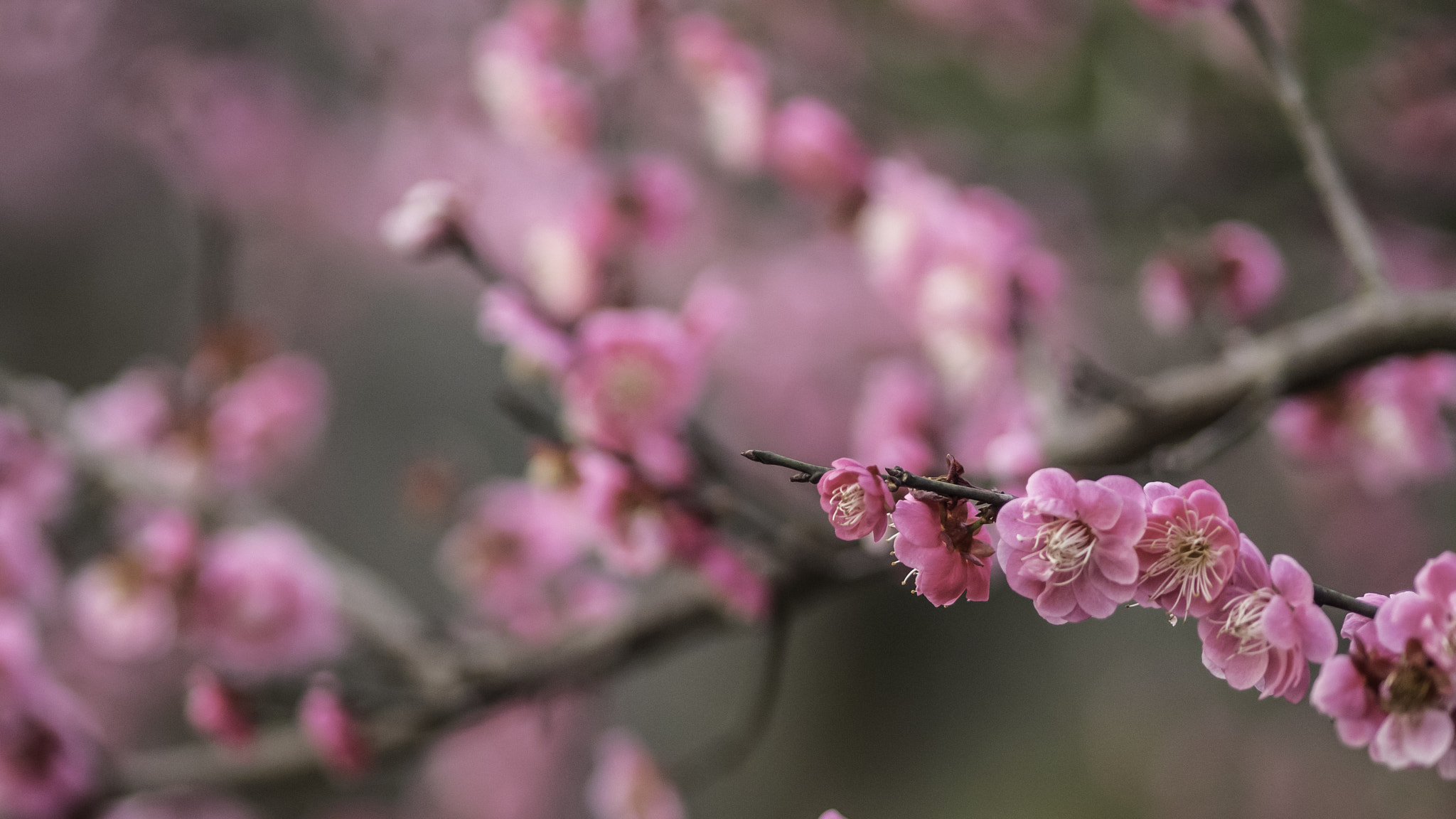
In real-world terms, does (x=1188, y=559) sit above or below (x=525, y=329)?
below

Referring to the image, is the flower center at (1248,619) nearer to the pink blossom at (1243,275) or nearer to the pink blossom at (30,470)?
the pink blossom at (1243,275)

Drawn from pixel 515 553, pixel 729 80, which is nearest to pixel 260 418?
pixel 515 553

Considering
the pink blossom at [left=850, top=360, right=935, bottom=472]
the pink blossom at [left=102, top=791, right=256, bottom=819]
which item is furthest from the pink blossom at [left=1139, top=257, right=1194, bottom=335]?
the pink blossom at [left=102, top=791, right=256, bottom=819]

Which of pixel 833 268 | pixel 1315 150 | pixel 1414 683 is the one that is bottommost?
pixel 1414 683

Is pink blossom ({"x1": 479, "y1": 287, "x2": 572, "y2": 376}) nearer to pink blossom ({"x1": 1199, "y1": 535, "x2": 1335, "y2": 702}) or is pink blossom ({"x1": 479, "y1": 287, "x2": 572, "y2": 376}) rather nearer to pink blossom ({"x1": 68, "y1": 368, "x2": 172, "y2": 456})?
pink blossom ({"x1": 1199, "y1": 535, "x2": 1335, "y2": 702})

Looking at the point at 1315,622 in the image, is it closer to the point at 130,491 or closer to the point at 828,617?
the point at 130,491

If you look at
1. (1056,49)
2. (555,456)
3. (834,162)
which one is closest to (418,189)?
(555,456)

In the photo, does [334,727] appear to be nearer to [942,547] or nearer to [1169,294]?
[942,547]
